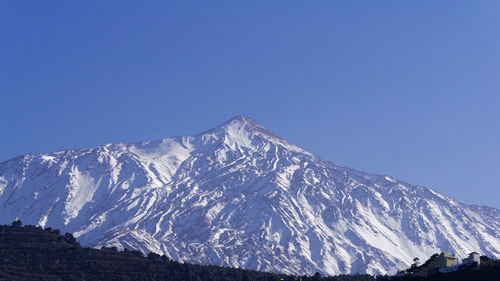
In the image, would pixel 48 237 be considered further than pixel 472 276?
Yes

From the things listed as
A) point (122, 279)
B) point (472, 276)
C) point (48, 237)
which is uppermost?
point (48, 237)

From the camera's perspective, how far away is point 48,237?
5822 inches

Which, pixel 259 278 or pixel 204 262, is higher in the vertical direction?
pixel 204 262

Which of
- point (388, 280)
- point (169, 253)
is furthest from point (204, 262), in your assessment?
point (388, 280)

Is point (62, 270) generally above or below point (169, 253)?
below

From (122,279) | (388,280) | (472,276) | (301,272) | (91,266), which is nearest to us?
(472,276)

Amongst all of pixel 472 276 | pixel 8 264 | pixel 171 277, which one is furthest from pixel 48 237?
pixel 472 276

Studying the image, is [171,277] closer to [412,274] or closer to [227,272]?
[227,272]

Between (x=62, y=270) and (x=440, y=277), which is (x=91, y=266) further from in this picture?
(x=440, y=277)

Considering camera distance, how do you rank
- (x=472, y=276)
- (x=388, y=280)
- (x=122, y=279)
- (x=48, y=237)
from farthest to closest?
(x=48, y=237) < (x=122, y=279) < (x=388, y=280) < (x=472, y=276)

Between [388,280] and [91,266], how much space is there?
5299cm

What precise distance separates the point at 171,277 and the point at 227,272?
36.2ft

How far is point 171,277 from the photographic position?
126938mm

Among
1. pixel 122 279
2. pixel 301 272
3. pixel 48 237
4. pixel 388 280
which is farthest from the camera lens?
pixel 301 272
